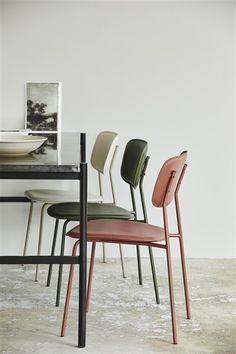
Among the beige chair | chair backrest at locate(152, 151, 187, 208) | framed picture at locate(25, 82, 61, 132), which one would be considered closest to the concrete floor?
the beige chair

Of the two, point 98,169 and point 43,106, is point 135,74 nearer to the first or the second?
point 43,106

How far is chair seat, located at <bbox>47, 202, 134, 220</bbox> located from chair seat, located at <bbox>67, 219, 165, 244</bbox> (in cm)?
27

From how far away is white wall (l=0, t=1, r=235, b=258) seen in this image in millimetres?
4477

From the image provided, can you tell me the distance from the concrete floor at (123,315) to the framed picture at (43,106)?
916 millimetres

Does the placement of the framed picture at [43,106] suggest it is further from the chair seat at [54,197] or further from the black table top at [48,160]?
the black table top at [48,160]

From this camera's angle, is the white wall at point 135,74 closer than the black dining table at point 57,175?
No

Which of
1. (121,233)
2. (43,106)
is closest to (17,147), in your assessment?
(121,233)

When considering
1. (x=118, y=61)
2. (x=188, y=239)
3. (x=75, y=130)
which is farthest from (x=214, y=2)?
(x=188, y=239)

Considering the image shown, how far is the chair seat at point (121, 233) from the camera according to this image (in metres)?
2.93

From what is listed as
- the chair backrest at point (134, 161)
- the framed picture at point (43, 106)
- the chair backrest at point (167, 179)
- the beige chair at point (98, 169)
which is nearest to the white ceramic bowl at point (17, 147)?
the chair backrest at point (167, 179)

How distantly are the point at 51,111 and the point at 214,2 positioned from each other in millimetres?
1261

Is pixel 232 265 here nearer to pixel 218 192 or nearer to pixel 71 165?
pixel 218 192

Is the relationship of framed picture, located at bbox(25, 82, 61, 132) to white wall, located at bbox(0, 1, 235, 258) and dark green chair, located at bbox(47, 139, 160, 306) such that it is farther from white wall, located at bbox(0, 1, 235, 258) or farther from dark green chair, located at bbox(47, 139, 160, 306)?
dark green chair, located at bbox(47, 139, 160, 306)

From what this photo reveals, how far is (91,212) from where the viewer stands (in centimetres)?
350
